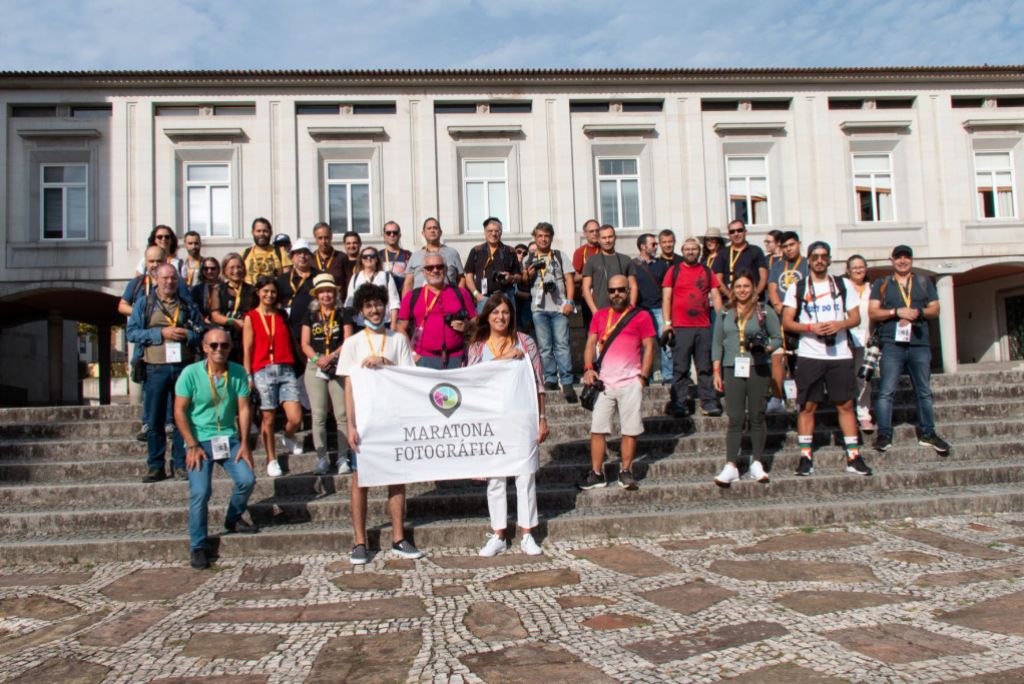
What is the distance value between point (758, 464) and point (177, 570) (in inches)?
204

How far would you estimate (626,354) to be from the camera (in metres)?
6.98

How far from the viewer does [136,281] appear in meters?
7.92

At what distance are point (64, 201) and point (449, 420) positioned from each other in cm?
1702

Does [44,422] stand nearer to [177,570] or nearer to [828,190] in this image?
[177,570]

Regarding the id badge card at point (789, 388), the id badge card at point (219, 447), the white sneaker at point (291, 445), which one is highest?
the id badge card at point (789, 388)

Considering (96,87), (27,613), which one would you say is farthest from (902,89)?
(27,613)

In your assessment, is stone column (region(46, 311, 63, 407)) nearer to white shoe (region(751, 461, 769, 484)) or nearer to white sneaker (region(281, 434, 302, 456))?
white sneaker (region(281, 434, 302, 456))

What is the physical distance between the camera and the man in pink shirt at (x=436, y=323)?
7000 mm

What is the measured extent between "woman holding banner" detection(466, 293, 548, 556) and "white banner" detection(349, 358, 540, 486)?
11 centimetres

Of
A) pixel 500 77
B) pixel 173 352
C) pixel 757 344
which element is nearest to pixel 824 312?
pixel 757 344

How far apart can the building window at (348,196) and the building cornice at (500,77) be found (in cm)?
213

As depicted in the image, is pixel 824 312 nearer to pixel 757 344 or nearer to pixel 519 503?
pixel 757 344

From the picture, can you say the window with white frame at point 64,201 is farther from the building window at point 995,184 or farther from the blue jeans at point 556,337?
the building window at point 995,184

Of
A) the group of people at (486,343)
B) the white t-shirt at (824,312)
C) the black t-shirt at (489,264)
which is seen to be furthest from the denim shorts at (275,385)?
the white t-shirt at (824,312)
